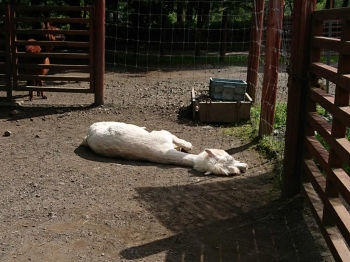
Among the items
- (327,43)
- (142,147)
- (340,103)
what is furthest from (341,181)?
(142,147)

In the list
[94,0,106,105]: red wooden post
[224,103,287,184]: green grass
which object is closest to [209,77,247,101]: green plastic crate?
[224,103,287,184]: green grass

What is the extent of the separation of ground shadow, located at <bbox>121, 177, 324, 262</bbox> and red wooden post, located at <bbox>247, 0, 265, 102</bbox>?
3.80m

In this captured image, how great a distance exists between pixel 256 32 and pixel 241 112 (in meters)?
1.51

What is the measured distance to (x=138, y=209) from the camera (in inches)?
189

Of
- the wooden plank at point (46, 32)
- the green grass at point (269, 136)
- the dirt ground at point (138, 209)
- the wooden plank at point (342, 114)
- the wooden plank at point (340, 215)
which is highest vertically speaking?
the wooden plank at point (46, 32)

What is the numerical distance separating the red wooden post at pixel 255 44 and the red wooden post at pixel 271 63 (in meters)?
1.66

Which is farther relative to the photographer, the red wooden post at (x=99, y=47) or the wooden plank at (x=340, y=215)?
the red wooden post at (x=99, y=47)

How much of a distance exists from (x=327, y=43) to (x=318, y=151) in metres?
0.87

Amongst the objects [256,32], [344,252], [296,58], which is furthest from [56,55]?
[344,252]

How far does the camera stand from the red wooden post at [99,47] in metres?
9.34

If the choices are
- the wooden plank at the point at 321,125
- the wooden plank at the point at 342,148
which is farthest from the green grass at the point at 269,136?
the wooden plank at the point at 342,148

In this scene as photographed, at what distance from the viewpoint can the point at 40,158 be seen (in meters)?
6.35

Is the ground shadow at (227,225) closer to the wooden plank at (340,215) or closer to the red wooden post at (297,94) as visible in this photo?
the red wooden post at (297,94)

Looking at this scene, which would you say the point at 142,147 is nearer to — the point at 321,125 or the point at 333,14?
the point at 321,125
